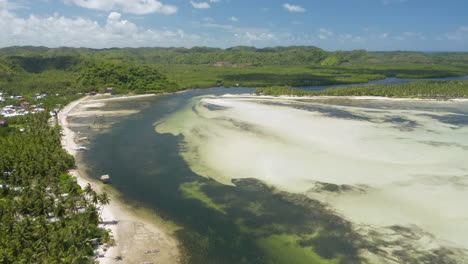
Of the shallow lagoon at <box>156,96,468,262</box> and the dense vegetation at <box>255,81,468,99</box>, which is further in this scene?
the dense vegetation at <box>255,81,468,99</box>

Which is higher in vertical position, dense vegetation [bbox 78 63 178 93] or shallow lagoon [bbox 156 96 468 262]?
dense vegetation [bbox 78 63 178 93]

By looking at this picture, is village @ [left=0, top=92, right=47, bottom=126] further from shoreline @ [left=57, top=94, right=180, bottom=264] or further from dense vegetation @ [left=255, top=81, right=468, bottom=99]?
dense vegetation @ [left=255, top=81, right=468, bottom=99]

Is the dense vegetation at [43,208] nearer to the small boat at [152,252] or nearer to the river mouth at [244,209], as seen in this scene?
the small boat at [152,252]

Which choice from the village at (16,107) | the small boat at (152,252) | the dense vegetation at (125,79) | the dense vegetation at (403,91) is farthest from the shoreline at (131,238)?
the dense vegetation at (125,79)

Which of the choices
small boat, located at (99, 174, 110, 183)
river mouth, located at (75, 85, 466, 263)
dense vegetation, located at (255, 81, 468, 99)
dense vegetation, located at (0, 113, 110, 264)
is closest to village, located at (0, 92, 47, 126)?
river mouth, located at (75, 85, 466, 263)

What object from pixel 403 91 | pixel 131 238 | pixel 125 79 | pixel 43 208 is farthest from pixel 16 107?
pixel 403 91

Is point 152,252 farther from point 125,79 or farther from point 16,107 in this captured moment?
point 125,79
